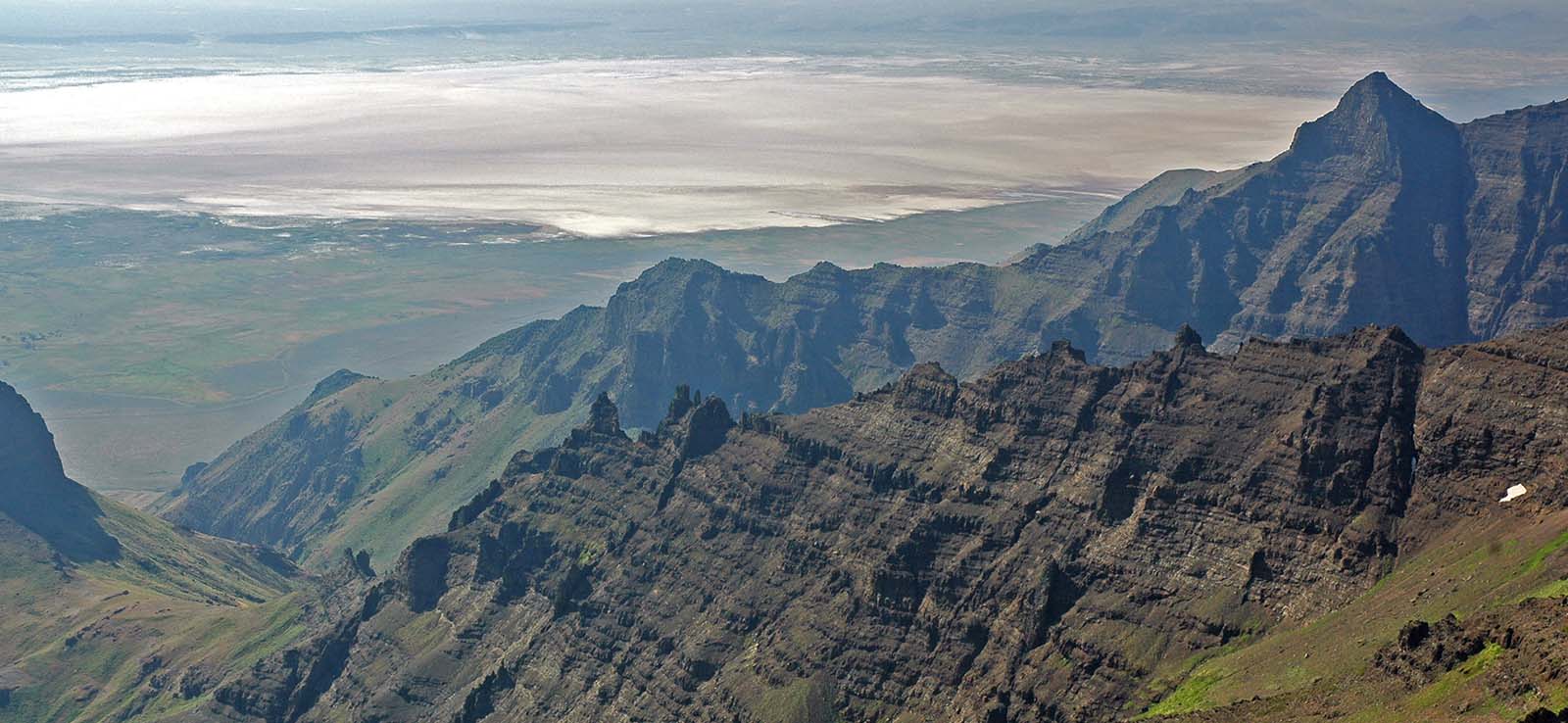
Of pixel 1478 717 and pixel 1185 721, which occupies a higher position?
pixel 1478 717

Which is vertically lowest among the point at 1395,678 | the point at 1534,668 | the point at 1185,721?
the point at 1185,721

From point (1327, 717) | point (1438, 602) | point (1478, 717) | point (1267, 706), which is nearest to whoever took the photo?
point (1478, 717)

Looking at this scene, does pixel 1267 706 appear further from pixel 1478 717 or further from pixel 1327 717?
pixel 1478 717

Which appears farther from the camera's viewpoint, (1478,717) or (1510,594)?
(1510,594)

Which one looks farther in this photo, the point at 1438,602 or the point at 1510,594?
the point at 1438,602

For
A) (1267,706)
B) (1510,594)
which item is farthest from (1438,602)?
(1267,706)

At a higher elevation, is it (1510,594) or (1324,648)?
(1510,594)

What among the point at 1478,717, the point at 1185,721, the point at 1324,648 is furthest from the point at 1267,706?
the point at 1478,717

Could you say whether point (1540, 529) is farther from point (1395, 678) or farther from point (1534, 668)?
point (1534, 668)

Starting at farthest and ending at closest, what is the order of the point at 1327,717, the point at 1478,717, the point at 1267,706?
the point at 1267,706 → the point at 1327,717 → the point at 1478,717
